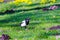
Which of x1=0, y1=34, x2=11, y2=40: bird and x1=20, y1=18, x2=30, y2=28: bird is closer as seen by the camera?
x1=0, y1=34, x2=11, y2=40: bird

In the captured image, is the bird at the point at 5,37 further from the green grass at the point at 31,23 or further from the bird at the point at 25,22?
the bird at the point at 25,22

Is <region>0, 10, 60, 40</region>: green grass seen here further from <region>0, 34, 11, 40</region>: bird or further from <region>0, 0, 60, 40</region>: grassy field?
<region>0, 34, 11, 40</region>: bird

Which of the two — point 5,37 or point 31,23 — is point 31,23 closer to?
point 31,23

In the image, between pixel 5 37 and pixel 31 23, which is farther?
pixel 31 23

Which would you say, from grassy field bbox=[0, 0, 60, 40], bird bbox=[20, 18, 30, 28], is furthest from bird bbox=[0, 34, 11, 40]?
bird bbox=[20, 18, 30, 28]

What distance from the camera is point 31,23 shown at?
621 cm

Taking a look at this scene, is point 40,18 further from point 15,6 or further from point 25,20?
point 15,6

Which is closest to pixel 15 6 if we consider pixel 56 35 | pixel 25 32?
pixel 25 32

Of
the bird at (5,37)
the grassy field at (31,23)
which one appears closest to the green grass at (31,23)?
the grassy field at (31,23)

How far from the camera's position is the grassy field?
5738 millimetres

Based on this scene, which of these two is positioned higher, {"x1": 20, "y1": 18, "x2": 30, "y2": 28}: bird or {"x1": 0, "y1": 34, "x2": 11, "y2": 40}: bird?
{"x1": 20, "y1": 18, "x2": 30, "y2": 28}: bird

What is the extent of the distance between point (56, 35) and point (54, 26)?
0.39 m

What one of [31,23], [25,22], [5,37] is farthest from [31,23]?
[5,37]

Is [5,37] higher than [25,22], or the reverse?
[25,22]
